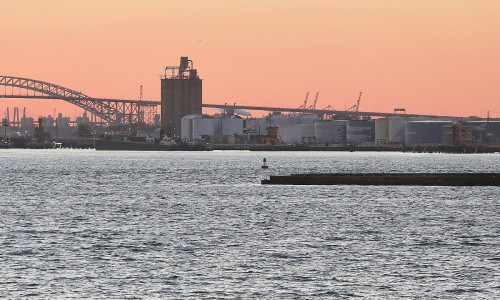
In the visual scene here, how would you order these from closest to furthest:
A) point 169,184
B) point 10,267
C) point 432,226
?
1. point 10,267
2. point 432,226
3. point 169,184

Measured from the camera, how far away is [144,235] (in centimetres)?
5794

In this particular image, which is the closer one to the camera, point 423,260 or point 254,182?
point 423,260

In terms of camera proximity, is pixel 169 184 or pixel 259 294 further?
pixel 169 184

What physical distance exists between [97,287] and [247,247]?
1325 centimetres

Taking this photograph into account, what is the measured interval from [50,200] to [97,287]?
47.9 m

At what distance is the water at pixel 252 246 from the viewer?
131 feet

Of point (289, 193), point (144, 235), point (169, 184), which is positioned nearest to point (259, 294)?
point (144, 235)

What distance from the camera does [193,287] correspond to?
132ft

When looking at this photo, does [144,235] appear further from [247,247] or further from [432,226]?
[432,226]

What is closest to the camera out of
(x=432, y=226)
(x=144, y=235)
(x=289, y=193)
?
(x=144, y=235)

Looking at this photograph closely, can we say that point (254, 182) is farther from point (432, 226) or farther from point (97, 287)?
point (97, 287)

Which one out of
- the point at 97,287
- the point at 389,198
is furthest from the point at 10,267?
the point at 389,198

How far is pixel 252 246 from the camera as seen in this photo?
5250cm

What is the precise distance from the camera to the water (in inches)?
1575
